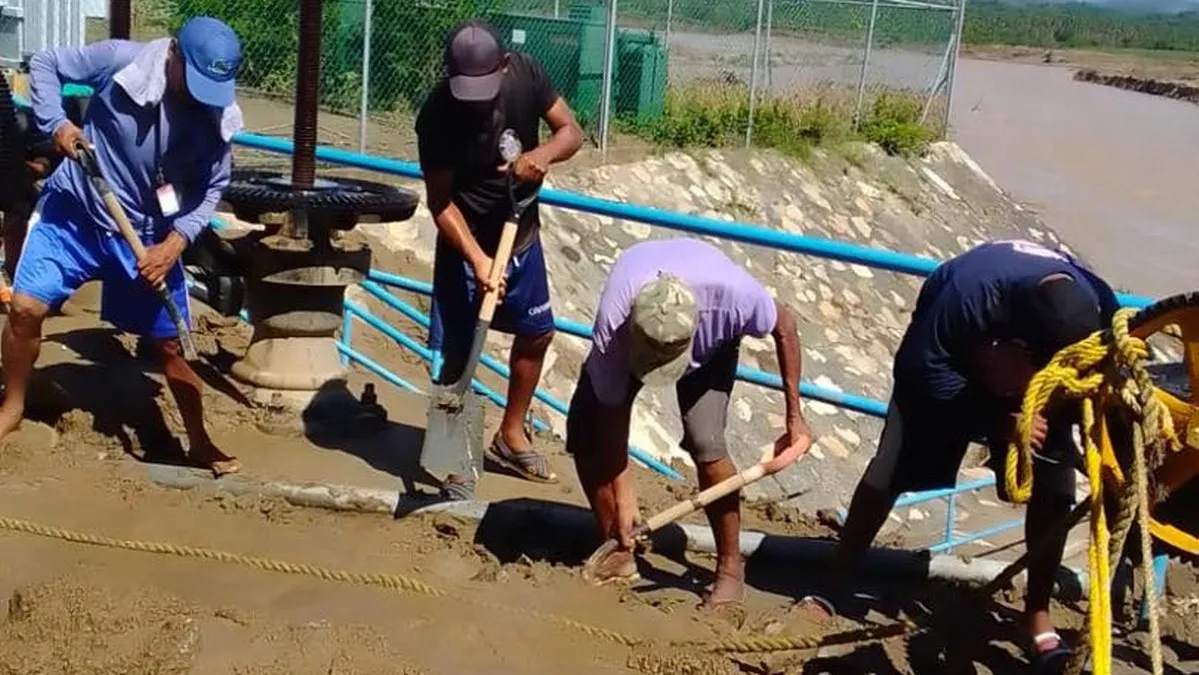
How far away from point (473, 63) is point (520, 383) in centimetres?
134

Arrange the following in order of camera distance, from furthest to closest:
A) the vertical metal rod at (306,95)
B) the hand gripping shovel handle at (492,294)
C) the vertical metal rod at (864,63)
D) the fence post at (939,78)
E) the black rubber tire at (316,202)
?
the fence post at (939,78)
the vertical metal rod at (864,63)
the vertical metal rod at (306,95)
the black rubber tire at (316,202)
the hand gripping shovel handle at (492,294)

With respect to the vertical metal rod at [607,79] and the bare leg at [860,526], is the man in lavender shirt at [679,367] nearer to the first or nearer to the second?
the bare leg at [860,526]

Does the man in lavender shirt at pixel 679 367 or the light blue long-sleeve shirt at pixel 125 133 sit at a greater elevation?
the light blue long-sleeve shirt at pixel 125 133

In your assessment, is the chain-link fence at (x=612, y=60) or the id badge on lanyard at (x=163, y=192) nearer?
the id badge on lanyard at (x=163, y=192)

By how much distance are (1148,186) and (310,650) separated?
31.8 m

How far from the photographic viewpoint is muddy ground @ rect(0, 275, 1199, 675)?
419 centimetres

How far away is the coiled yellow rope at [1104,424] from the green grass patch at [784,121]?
11.9m

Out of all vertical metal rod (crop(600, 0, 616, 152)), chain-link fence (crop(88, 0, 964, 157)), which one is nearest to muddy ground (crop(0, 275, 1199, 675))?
chain-link fence (crop(88, 0, 964, 157))

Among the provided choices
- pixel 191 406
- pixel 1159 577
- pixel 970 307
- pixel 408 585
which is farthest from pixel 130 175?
pixel 1159 577

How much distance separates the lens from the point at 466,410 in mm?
5395

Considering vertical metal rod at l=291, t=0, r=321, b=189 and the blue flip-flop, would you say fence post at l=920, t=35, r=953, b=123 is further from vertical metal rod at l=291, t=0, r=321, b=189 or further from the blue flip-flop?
the blue flip-flop

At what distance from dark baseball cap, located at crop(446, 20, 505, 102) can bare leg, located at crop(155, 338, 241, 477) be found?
138 cm

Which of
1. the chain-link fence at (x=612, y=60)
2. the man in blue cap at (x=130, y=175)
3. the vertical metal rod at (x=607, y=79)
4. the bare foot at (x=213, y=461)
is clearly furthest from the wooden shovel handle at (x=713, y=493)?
the vertical metal rod at (x=607, y=79)

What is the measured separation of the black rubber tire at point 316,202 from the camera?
19.1ft
